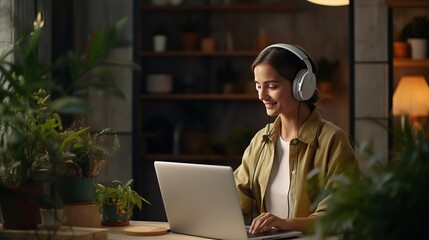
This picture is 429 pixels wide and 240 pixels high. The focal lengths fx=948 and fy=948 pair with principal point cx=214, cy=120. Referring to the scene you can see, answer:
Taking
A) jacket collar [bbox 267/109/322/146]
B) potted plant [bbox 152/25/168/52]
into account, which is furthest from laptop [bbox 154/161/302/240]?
potted plant [bbox 152/25/168/52]

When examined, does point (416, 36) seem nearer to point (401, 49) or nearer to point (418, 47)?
point (418, 47)

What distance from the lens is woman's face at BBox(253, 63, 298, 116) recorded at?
12.3 ft

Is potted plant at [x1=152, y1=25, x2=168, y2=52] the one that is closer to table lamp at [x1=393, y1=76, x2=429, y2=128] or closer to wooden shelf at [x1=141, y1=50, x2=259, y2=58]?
wooden shelf at [x1=141, y1=50, x2=259, y2=58]

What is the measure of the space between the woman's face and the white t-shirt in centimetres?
15

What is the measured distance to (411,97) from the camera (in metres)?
6.44

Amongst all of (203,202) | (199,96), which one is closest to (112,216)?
(203,202)

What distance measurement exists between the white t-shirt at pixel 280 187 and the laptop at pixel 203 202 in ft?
1.24

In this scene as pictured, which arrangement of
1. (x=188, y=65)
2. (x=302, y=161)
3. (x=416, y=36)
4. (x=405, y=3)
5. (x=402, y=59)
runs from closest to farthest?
1. (x=302, y=161)
2. (x=405, y=3)
3. (x=402, y=59)
4. (x=416, y=36)
5. (x=188, y=65)

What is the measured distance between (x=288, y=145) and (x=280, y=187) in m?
0.18

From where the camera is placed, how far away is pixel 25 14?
551 cm

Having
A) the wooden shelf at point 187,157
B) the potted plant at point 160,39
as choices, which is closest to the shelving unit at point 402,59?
the wooden shelf at point 187,157

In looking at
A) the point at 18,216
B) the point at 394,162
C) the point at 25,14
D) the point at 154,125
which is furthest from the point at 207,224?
the point at 154,125

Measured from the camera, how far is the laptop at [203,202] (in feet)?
10.2

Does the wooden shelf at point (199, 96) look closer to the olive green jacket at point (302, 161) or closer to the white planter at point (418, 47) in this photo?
the white planter at point (418, 47)
